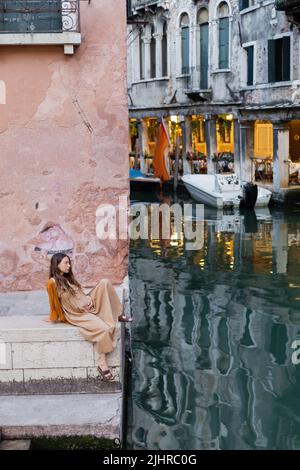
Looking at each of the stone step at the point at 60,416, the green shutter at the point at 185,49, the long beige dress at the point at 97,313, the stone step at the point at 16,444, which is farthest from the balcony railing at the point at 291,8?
the stone step at the point at 16,444

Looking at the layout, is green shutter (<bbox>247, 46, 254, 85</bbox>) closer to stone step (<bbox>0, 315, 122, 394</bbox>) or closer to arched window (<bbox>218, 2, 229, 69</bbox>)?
arched window (<bbox>218, 2, 229, 69</bbox>)

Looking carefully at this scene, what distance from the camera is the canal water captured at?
7.14m

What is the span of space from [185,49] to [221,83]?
9.53ft

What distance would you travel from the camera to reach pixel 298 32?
22406mm

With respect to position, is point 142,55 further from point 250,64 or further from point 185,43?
point 250,64

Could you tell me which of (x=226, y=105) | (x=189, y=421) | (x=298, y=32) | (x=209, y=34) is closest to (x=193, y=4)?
(x=209, y=34)

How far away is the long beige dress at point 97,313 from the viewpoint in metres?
6.92

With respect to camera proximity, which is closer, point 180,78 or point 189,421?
point 189,421

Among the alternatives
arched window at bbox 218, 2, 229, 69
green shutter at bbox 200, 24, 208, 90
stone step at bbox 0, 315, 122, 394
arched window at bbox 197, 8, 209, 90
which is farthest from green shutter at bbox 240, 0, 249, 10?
stone step at bbox 0, 315, 122, 394

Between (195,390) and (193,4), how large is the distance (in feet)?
73.7

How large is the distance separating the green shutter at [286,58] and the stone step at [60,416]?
17.8m
